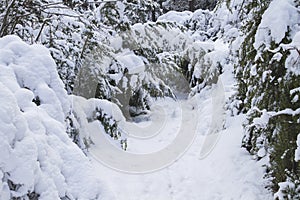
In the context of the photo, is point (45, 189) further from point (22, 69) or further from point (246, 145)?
point (246, 145)

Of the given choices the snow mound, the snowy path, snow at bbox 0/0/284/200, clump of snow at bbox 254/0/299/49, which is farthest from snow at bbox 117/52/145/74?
the snow mound

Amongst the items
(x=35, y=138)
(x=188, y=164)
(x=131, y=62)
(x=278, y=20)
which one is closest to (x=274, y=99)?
(x=278, y=20)

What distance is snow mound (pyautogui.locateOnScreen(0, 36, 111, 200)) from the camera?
1.27 meters

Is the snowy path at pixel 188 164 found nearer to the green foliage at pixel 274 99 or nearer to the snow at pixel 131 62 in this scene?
the green foliage at pixel 274 99

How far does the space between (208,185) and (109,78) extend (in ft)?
7.24

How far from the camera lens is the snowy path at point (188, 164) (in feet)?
11.3

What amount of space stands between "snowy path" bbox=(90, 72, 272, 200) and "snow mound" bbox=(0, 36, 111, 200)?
180cm

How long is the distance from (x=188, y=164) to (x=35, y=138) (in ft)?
9.66

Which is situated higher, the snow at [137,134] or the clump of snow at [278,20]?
the clump of snow at [278,20]

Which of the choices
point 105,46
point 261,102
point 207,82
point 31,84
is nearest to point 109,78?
point 105,46

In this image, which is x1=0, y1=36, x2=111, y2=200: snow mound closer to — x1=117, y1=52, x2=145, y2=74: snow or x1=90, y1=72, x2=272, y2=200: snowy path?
x1=90, y1=72, x2=272, y2=200: snowy path

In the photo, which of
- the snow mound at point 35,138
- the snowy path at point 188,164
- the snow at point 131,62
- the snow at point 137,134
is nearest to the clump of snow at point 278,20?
the snow at point 137,134

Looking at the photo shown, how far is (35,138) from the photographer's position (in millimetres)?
1393

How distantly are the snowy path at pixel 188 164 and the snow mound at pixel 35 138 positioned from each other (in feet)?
5.89
